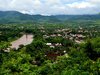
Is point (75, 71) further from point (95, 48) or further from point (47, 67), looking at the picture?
point (95, 48)

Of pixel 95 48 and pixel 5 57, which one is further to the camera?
pixel 95 48

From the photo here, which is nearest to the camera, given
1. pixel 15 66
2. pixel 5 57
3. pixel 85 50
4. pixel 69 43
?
pixel 15 66

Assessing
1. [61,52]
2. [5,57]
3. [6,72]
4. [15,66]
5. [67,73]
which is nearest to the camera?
[67,73]

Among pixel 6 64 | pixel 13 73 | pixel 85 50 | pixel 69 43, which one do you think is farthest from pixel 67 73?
pixel 69 43

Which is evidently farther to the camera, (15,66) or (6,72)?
(15,66)

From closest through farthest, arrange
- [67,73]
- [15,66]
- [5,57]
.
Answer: [67,73]
[15,66]
[5,57]

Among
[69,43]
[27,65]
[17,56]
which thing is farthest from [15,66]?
[69,43]

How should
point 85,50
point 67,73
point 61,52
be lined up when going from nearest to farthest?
point 67,73 < point 85,50 < point 61,52

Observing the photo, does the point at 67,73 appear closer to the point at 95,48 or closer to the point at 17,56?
the point at 17,56
